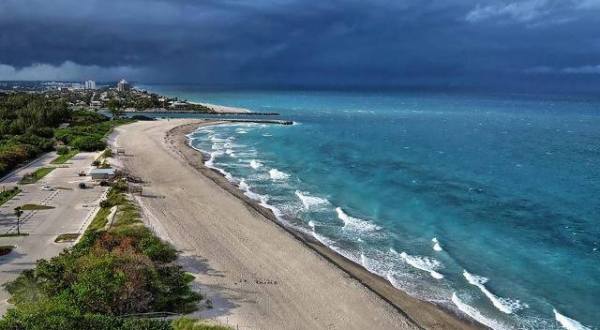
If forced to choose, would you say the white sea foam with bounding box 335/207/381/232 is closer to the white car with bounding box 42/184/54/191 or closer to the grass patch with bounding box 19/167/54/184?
the white car with bounding box 42/184/54/191

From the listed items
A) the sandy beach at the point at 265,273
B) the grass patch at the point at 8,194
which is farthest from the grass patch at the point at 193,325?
the grass patch at the point at 8,194

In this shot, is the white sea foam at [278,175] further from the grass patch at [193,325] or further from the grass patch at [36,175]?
the grass patch at [193,325]

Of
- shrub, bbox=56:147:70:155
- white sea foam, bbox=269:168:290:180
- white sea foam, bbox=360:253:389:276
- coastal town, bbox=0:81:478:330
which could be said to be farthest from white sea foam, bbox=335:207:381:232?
shrub, bbox=56:147:70:155

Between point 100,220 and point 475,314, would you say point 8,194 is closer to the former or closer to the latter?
point 100,220

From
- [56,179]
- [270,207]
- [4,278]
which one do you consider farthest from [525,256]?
[56,179]

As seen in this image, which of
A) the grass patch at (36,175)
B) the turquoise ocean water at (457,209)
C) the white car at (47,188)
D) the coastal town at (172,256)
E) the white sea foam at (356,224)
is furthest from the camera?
the grass patch at (36,175)
